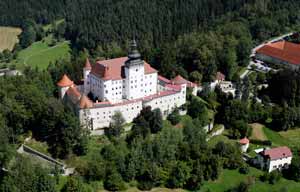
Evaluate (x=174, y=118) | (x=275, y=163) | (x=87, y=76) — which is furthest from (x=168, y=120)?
(x=275, y=163)

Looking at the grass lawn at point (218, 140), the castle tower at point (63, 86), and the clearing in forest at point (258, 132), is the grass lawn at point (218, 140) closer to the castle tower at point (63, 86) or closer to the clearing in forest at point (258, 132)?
the clearing in forest at point (258, 132)

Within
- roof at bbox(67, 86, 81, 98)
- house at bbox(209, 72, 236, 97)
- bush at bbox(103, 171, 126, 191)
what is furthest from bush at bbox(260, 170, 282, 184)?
roof at bbox(67, 86, 81, 98)

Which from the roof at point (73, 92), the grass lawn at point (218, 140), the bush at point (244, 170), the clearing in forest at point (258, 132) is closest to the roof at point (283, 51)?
the clearing in forest at point (258, 132)

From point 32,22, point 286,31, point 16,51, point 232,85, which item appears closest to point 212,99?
point 232,85

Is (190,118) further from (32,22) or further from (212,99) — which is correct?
(32,22)

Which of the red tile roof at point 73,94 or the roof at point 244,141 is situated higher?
the red tile roof at point 73,94

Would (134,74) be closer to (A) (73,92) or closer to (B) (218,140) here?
(A) (73,92)
